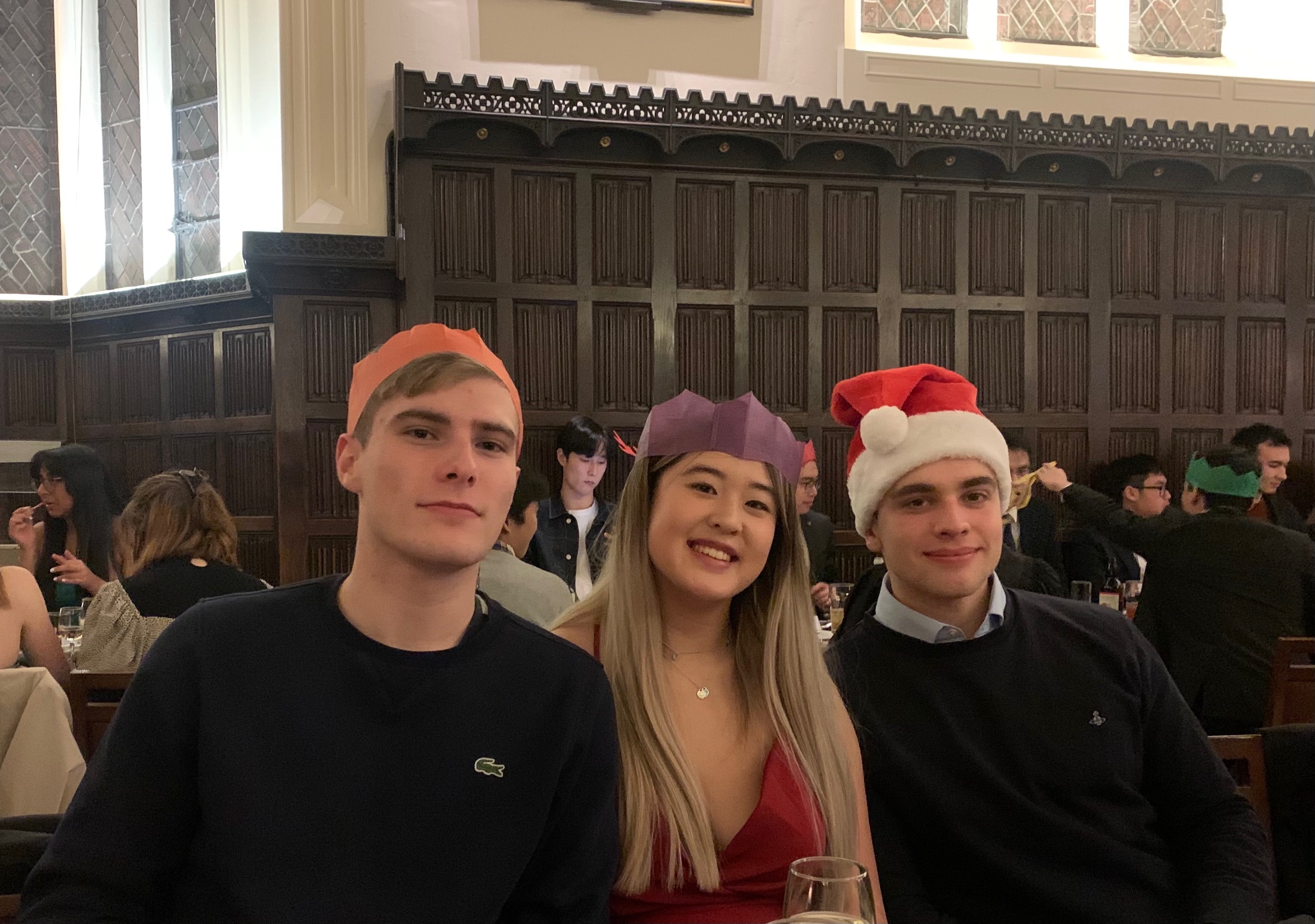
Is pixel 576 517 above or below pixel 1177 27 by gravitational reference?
below

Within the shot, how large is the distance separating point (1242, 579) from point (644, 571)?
2.96 metres

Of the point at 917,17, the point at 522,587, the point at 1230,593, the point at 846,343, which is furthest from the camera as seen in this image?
the point at 917,17

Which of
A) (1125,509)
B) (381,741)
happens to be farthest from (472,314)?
(381,741)

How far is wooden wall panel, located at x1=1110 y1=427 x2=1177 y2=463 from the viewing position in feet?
25.1

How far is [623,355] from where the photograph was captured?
7082 millimetres

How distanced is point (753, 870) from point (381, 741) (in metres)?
0.70

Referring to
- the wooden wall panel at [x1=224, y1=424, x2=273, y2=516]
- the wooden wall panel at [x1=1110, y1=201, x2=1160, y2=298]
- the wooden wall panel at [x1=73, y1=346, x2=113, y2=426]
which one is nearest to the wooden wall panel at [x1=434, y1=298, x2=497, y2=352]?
the wooden wall panel at [x1=224, y1=424, x2=273, y2=516]

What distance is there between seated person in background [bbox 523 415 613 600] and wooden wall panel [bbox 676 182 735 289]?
1.49 m

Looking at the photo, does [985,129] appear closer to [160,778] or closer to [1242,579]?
[1242,579]

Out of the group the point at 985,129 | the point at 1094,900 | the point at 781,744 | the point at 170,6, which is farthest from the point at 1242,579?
the point at 170,6

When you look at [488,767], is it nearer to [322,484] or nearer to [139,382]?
[322,484]

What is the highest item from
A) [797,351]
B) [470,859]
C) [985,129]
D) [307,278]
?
[985,129]

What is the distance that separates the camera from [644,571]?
199 centimetres

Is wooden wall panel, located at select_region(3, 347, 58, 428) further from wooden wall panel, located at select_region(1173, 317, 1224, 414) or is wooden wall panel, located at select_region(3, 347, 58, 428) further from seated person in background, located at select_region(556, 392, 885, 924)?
wooden wall panel, located at select_region(1173, 317, 1224, 414)
